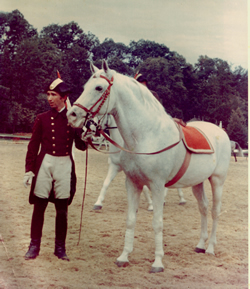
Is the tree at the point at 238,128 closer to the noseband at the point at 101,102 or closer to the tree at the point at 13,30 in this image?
the noseband at the point at 101,102

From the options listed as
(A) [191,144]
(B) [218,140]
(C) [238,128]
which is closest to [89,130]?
(A) [191,144]

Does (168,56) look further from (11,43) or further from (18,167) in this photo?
(18,167)

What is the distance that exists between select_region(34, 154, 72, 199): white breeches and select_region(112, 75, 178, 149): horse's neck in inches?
31.8

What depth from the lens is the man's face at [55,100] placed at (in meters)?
4.11

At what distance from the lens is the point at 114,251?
4.72m

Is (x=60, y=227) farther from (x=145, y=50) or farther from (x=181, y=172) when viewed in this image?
(x=145, y=50)

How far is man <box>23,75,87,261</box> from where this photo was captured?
163 inches

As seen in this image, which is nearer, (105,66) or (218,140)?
(105,66)

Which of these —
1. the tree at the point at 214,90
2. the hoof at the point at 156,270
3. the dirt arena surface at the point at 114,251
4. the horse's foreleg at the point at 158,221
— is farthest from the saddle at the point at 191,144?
the tree at the point at 214,90

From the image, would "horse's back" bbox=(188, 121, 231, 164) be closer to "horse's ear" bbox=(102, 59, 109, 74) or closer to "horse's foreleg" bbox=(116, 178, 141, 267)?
"horse's foreleg" bbox=(116, 178, 141, 267)

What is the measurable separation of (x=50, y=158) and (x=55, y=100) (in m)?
0.67

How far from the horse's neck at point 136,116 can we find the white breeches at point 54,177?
807 millimetres

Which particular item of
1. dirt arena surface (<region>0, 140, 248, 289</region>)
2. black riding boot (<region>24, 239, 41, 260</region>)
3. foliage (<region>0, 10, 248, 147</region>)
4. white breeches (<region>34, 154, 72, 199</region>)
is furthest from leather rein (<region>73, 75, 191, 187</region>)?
foliage (<region>0, 10, 248, 147</region>)

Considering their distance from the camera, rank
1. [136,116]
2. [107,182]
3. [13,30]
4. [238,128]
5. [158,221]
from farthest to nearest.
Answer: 1. [107,182]
2. [238,128]
3. [13,30]
4. [158,221]
5. [136,116]
